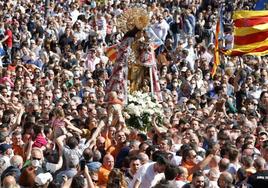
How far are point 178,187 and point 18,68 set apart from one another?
40.6 ft

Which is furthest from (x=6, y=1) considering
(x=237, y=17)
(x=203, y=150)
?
(x=203, y=150)

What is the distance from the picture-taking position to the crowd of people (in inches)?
521

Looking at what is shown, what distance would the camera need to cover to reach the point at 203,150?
15.1 metres

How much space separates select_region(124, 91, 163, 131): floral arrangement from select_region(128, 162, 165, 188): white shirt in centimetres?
631

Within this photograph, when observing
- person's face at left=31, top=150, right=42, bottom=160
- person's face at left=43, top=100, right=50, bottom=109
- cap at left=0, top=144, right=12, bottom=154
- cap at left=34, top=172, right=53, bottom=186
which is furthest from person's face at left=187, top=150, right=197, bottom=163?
person's face at left=43, top=100, right=50, bottom=109

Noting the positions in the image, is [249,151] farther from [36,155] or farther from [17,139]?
[17,139]

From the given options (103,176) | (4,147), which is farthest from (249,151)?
(4,147)

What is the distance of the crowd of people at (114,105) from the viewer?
13.2 meters

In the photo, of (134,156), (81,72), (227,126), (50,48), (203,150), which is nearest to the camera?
(134,156)

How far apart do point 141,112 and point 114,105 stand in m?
1.80

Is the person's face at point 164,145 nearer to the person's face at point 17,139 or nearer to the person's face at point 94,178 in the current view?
the person's face at point 94,178

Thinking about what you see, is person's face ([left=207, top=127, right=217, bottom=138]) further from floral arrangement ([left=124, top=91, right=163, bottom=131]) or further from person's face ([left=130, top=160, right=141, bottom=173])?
person's face ([left=130, top=160, right=141, bottom=173])

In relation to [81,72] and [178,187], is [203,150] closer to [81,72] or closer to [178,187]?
[178,187]

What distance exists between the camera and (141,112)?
1973 cm
